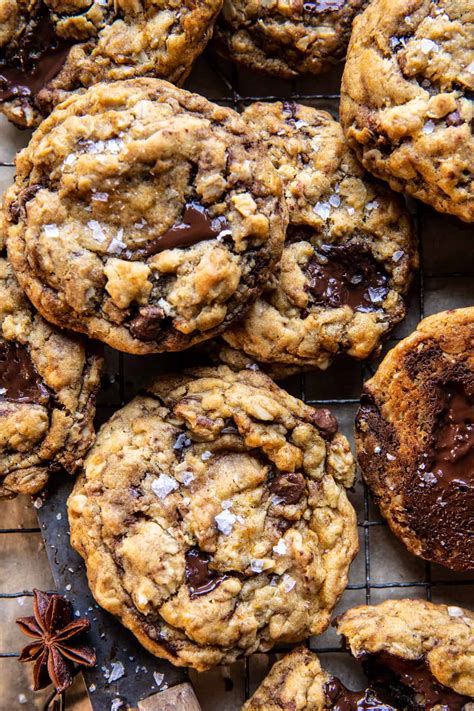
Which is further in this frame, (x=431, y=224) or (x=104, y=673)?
(x=431, y=224)

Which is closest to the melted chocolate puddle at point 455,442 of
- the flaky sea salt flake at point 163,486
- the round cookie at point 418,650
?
the round cookie at point 418,650

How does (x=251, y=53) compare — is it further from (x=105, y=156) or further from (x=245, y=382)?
(x=245, y=382)

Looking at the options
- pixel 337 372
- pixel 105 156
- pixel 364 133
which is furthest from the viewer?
pixel 337 372

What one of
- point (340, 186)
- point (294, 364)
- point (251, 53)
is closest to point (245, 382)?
point (294, 364)

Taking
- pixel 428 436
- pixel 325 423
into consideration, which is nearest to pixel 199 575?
pixel 325 423

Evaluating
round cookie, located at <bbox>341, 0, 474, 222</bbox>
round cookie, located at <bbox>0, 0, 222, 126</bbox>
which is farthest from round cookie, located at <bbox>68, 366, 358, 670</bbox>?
round cookie, located at <bbox>0, 0, 222, 126</bbox>

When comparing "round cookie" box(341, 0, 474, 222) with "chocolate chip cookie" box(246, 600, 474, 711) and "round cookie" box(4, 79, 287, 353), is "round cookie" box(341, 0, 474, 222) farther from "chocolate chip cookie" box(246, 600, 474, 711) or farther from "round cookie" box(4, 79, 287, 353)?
"chocolate chip cookie" box(246, 600, 474, 711)
